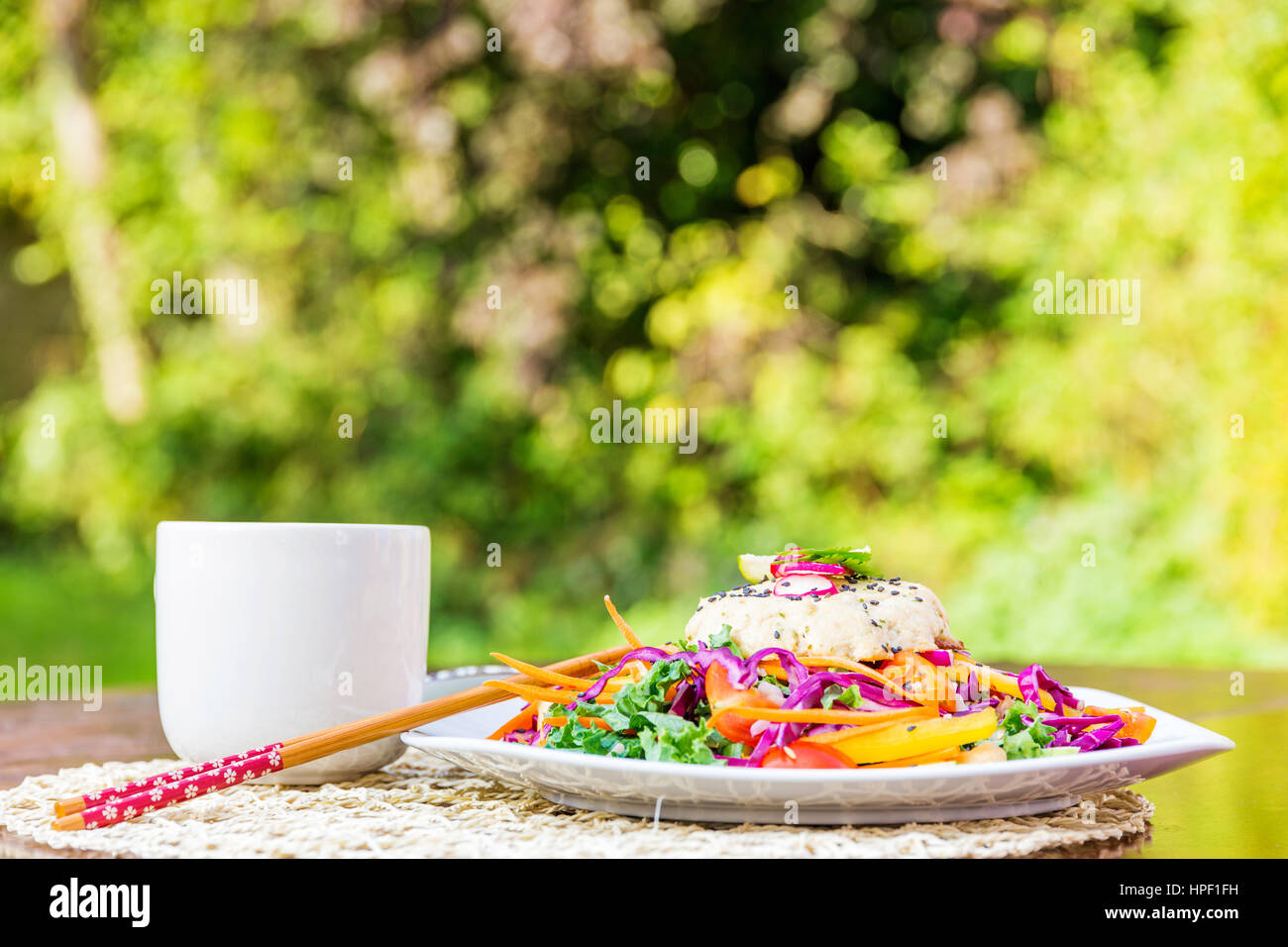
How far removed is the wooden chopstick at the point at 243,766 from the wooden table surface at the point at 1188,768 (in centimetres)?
5

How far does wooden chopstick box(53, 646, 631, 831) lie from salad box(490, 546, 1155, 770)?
0.08m

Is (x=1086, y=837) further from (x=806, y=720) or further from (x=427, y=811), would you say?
(x=427, y=811)

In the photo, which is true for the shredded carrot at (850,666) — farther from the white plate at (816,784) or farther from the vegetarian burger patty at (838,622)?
the white plate at (816,784)

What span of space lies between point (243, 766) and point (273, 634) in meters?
0.16

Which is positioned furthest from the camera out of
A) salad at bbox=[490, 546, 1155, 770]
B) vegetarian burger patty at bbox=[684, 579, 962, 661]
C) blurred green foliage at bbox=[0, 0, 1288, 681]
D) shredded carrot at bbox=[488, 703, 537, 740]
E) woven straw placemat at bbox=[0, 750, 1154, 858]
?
blurred green foliage at bbox=[0, 0, 1288, 681]

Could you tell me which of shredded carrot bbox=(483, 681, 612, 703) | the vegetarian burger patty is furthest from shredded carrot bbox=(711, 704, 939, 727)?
shredded carrot bbox=(483, 681, 612, 703)

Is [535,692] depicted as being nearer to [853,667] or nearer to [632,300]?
[853,667]

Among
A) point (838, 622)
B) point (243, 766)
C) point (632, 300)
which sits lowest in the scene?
point (243, 766)

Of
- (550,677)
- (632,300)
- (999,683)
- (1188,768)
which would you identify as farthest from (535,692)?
(632,300)

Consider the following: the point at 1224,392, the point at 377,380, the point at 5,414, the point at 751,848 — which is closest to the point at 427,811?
the point at 751,848

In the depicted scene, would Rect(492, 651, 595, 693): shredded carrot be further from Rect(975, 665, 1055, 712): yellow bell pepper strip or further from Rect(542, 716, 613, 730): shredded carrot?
Rect(975, 665, 1055, 712): yellow bell pepper strip

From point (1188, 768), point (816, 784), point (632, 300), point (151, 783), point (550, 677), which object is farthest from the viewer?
point (632, 300)

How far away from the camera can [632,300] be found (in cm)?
549

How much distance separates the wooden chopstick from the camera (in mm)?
1032
